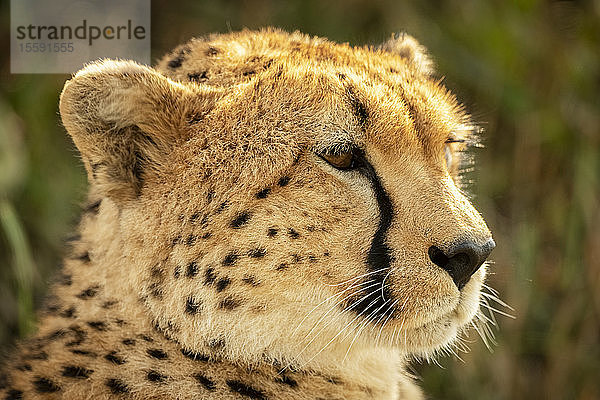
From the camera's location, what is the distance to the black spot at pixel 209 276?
1997 millimetres

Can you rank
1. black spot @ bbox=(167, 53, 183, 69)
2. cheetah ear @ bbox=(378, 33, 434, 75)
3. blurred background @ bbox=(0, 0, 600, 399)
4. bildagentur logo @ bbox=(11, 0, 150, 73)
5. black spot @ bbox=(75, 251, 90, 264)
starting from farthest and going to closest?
blurred background @ bbox=(0, 0, 600, 399) → bildagentur logo @ bbox=(11, 0, 150, 73) → cheetah ear @ bbox=(378, 33, 434, 75) → black spot @ bbox=(167, 53, 183, 69) → black spot @ bbox=(75, 251, 90, 264)

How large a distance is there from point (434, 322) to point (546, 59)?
8.79ft

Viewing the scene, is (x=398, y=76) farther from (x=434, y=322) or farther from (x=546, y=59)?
(x=546, y=59)

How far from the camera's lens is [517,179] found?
439 cm

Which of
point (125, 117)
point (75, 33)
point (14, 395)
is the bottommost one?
point (14, 395)

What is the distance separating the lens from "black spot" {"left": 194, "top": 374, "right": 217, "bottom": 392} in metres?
2.05

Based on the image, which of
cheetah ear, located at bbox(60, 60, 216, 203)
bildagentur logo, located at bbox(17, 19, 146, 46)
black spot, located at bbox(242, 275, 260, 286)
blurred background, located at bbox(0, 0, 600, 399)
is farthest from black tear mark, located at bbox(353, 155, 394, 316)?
blurred background, located at bbox(0, 0, 600, 399)

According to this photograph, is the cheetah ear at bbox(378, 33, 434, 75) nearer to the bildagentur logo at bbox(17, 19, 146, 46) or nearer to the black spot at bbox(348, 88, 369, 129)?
the black spot at bbox(348, 88, 369, 129)

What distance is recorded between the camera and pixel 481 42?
429cm

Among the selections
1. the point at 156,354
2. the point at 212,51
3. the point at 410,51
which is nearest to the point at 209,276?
the point at 156,354

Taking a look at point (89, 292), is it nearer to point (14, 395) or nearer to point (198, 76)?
point (14, 395)

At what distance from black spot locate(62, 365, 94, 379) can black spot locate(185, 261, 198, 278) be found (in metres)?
0.37

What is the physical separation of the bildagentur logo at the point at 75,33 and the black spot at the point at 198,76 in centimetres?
55

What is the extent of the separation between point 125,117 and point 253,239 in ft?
1.53
